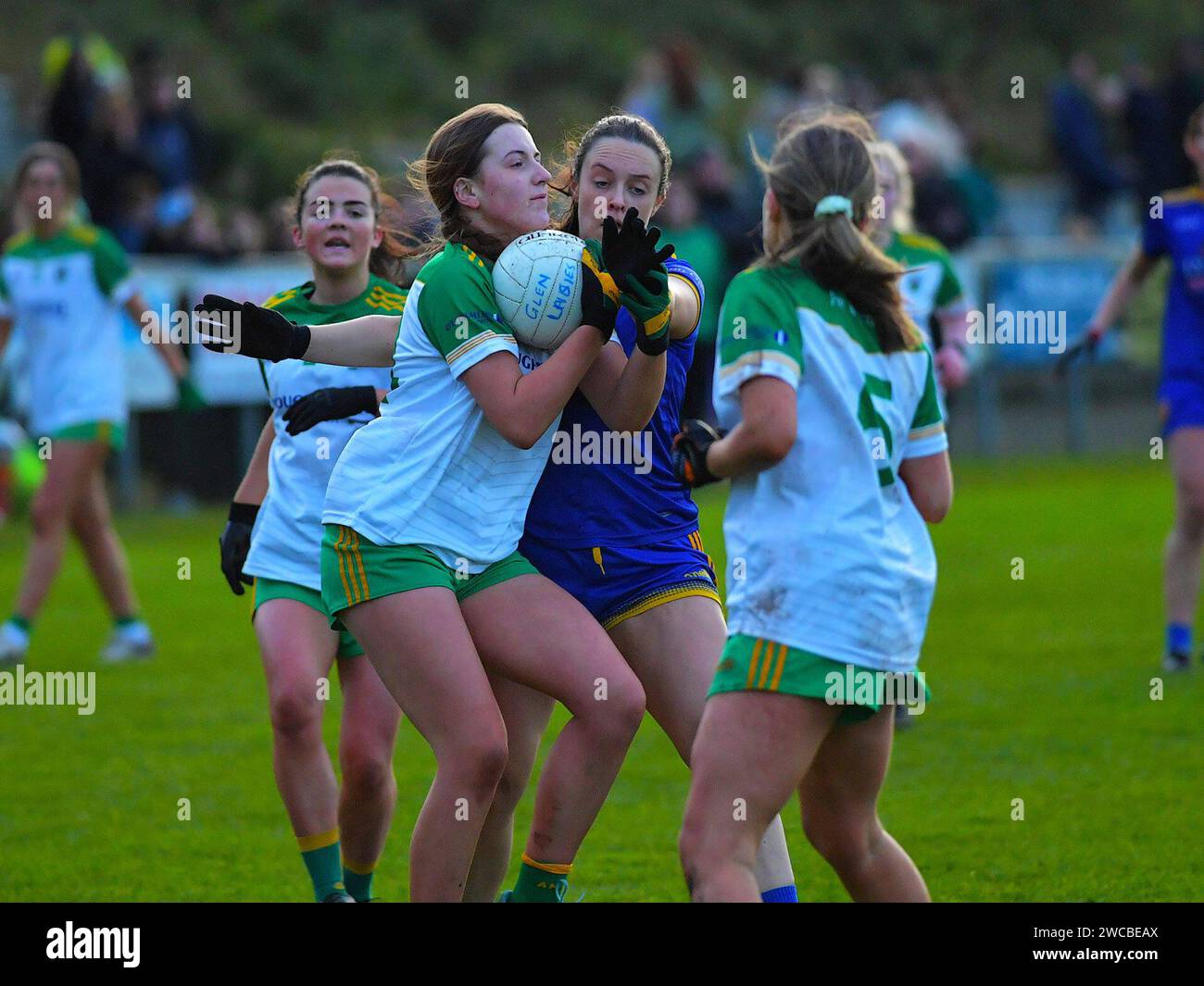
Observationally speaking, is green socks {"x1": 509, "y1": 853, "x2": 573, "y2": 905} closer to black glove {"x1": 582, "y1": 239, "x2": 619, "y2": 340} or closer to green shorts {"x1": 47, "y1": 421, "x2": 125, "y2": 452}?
black glove {"x1": 582, "y1": 239, "x2": 619, "y2": 340}

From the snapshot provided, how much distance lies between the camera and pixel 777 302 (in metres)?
4.02

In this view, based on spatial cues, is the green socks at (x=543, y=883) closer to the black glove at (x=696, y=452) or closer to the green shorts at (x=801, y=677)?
the green shorts at (x=801, y=677)

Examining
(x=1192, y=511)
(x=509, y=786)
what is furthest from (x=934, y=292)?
(x=509, y=786)

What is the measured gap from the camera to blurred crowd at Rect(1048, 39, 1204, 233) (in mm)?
20688

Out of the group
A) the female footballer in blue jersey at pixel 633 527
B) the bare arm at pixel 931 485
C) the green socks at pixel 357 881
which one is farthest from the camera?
the green socks at pixel 357 881

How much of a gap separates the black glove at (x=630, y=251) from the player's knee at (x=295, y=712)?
164 cm

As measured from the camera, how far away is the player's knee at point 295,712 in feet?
17.2

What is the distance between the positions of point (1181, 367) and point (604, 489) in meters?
4.47

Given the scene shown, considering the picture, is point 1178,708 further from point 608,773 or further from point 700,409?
point 700,409

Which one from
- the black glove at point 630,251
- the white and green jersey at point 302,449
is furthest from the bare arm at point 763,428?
the white and green jersey at point 302,449

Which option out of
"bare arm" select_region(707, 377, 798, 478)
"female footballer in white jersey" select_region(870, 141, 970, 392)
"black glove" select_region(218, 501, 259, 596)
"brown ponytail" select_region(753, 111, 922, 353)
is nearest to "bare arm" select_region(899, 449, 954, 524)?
"brown ponytail" select_region(753, 111, 922, 353)

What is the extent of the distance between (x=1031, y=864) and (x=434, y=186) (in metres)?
2.76

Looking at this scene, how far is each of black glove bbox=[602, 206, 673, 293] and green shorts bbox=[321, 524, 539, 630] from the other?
808 mm
